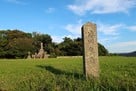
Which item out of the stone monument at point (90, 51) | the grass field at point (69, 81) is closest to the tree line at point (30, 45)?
the grass field at point (69, 81)

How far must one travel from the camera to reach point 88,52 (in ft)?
42.9

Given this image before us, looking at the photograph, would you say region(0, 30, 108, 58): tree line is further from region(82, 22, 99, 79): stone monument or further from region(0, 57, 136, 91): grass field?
region(82, 22, 99, 79): stone monument

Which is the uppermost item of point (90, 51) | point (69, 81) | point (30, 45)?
point (30, 45)

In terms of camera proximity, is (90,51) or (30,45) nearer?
(90,51)

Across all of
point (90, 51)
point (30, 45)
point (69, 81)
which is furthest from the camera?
point (30, 45)

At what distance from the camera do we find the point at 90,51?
13109mm

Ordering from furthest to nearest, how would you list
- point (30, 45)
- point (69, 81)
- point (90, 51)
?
point (30, 45), point (90, 51), point (69, 81)

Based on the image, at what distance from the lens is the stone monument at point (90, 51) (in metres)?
12.9

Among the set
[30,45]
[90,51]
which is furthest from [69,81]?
[30,45]

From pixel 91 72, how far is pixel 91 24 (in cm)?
198

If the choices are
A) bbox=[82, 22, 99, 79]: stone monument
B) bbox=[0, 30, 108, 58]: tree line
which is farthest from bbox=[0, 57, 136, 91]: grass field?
bbox=[0, 30, 108, 58]: tree line

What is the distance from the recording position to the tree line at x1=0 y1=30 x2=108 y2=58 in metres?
96.1

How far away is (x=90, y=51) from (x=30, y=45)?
87131 mm

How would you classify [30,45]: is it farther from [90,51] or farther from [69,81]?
[69,81]
